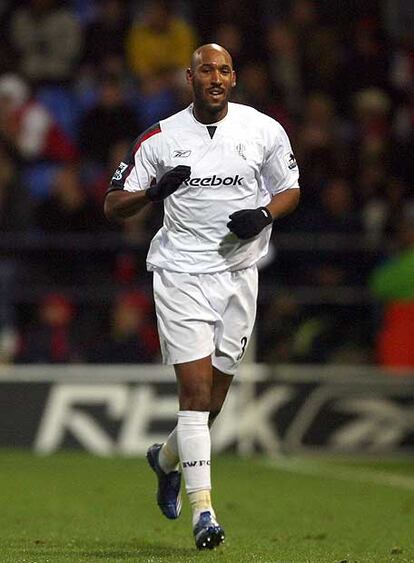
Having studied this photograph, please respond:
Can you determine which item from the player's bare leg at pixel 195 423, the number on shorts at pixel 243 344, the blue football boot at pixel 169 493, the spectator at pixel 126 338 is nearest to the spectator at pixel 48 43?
the spectator at pixel 126 338

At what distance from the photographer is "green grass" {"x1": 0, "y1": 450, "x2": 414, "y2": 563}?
707 centimetres

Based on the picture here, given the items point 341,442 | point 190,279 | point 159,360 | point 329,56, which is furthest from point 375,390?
point 190,279

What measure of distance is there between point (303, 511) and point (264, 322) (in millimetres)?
5401

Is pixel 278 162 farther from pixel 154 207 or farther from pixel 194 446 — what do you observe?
pixel 154 207

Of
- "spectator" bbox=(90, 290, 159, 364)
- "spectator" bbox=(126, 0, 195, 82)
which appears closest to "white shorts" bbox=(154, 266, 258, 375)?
"spectator" bbox=(90, 290, 159, 364)

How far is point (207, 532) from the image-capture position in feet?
22.5

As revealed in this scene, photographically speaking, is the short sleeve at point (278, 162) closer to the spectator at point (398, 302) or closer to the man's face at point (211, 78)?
the man's face at point (211, 78)

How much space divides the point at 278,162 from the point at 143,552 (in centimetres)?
204

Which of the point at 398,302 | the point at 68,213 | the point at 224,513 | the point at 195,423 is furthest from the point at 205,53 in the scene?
the point at 68,213

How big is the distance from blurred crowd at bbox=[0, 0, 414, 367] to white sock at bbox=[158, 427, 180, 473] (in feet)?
21.0

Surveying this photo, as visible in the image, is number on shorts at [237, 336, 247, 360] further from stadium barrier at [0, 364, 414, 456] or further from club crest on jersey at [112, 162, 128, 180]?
stadium barrier at [0, 364, 414, 456]

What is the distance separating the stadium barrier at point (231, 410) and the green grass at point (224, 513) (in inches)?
12.9

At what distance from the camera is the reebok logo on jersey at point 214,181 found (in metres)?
7.43

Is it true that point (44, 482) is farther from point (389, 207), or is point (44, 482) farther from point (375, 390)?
Answer: point (389, 207)
